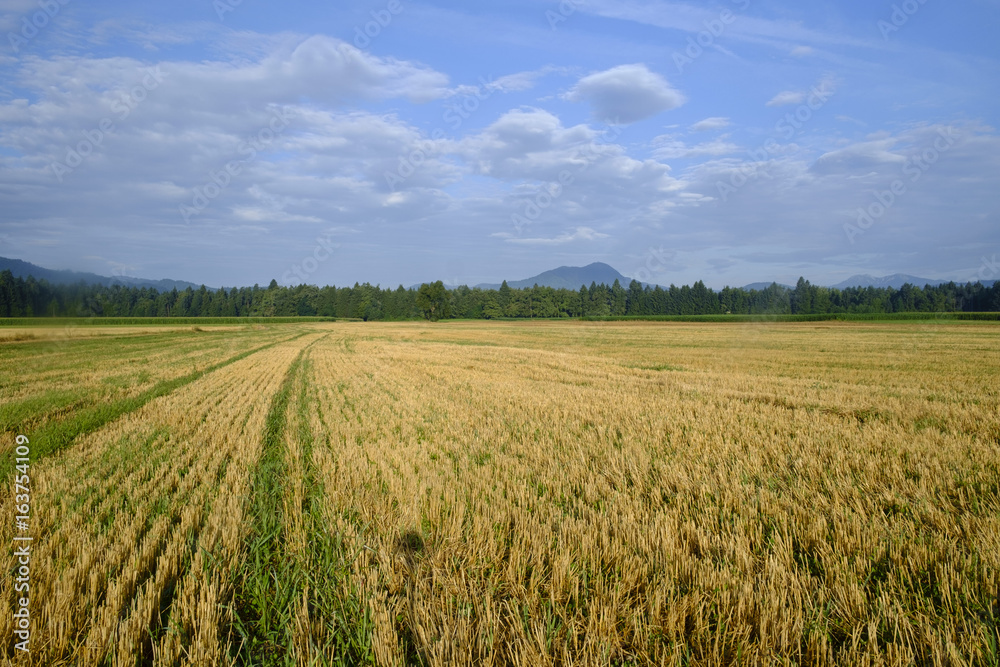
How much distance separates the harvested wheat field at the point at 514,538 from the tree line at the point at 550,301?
108 meters

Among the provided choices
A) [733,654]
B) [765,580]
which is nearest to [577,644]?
[733,654]

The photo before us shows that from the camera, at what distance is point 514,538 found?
4.34 m

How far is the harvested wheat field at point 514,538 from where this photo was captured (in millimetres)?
3004

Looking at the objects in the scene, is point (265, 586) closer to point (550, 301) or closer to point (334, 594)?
point (334, 594)

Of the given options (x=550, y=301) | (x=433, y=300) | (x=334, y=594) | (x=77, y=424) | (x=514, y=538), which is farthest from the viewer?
(x=550, y=301)

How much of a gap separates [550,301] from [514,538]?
150827 millimetres

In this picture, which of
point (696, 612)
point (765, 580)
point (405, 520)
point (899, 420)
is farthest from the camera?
point (899, 420)

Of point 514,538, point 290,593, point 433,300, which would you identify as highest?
point 433,300

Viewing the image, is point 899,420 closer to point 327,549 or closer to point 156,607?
point 327,549

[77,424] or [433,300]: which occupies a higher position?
[433,300]

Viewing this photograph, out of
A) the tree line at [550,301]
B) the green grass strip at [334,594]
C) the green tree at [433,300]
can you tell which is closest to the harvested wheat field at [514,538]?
the green grass strip at [334,594]

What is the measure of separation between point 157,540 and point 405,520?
2.26 meters

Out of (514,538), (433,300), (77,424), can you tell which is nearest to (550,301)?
(433,300)

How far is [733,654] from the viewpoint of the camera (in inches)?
115
